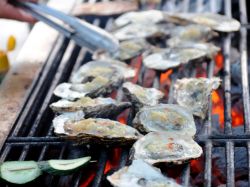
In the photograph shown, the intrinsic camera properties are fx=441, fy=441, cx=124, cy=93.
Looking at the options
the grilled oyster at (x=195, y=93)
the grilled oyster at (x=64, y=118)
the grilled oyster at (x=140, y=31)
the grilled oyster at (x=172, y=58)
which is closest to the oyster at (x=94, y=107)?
the grilled oyster at (x=64, y=118)

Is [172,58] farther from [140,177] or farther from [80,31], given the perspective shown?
[140,177]

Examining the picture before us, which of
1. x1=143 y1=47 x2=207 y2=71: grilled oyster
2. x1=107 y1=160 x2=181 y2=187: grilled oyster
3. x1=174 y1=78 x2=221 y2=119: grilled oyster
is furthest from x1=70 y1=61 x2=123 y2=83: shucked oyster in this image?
x1=107 y1=160 x2=181 y2=187: grilled oyster

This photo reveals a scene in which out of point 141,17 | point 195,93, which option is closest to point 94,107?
point 195,93

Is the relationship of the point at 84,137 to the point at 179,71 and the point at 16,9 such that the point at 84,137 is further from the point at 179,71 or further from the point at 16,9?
the point at 16,9

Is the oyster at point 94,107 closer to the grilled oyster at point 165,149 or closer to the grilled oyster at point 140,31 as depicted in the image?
the grilled oyster at point 165,149

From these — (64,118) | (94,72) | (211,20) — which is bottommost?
(211,20)
